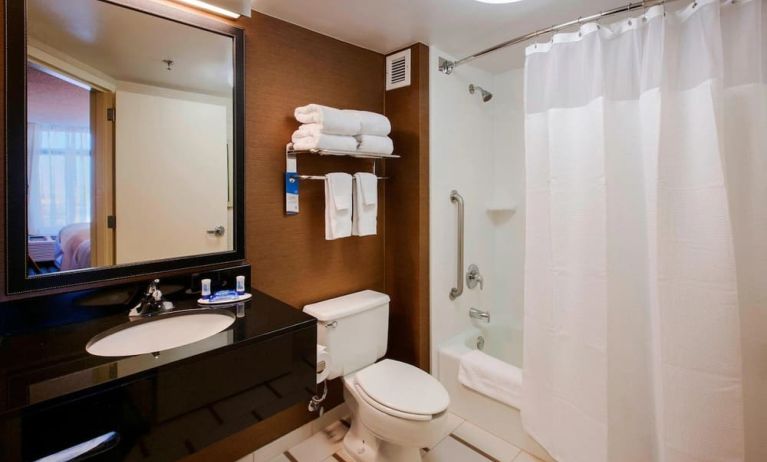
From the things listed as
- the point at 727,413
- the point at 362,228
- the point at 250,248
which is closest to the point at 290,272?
the point at 250,248

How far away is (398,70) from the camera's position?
219 centimetres

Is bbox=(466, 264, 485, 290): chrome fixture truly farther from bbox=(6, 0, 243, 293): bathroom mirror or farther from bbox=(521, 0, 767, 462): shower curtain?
bbox=(6, 0, 243, 293): bathroom mirror

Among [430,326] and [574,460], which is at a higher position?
[430,326]

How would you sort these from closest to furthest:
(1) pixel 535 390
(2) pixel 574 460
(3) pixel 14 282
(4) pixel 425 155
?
(3) pixel 14 282
(2) pixel 574 460
(1) pixel 535 390
(4) pixel 425 155

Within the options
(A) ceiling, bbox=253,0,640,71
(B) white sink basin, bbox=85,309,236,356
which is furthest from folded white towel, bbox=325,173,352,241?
(A) ceiling, bbox=253,0,640,71

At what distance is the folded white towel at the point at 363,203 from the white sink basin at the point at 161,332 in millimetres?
825

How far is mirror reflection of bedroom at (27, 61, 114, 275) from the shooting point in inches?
47.6

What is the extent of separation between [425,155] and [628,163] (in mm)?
1018

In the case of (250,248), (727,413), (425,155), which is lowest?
(727,413)

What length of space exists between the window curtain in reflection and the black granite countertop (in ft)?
1.17

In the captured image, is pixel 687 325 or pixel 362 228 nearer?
pixel 687 325

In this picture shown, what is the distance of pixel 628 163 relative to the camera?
1504mm

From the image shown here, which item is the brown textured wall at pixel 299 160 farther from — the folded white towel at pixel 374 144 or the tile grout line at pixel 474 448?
the tile grout line at pixel 474 448

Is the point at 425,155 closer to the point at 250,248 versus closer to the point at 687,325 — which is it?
the point at 250,248
